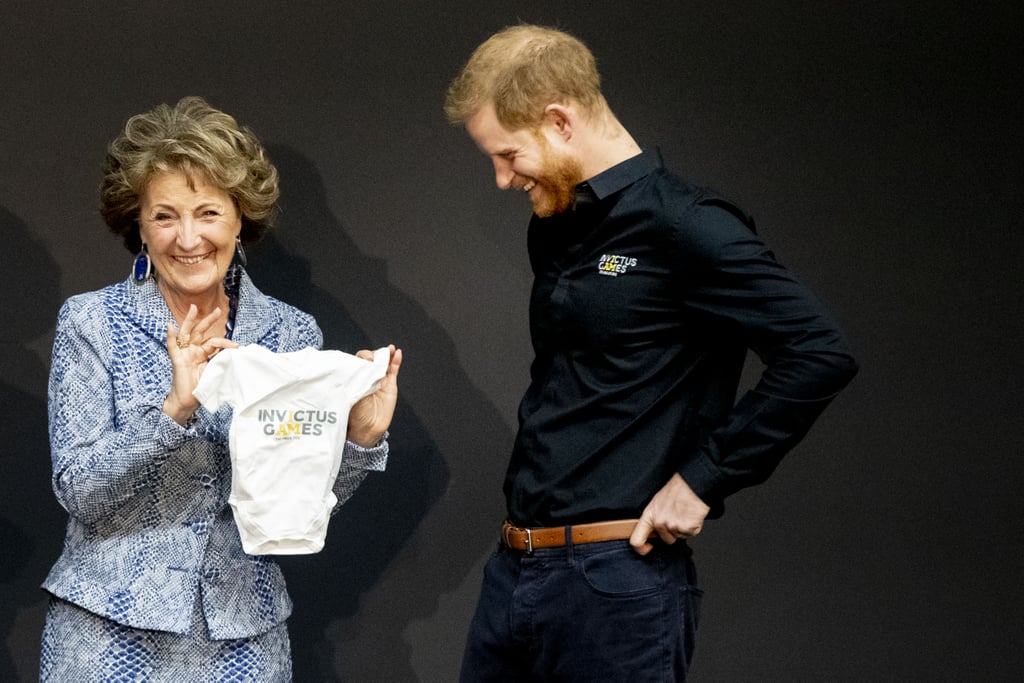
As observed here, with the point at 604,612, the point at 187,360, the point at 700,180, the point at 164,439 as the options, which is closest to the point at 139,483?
the point at 164,439

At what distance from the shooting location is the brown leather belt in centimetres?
222

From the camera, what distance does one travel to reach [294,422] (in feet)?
7.80

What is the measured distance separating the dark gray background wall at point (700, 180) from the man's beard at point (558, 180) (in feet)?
3.02

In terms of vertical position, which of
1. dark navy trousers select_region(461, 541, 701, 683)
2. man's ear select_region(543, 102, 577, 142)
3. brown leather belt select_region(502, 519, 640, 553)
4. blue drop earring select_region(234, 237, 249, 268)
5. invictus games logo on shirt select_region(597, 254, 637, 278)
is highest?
man's ear select_region(543, 102, 577, 142)

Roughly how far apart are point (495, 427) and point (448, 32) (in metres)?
1.00

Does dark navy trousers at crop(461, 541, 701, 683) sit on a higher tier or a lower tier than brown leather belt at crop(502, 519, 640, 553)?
lower

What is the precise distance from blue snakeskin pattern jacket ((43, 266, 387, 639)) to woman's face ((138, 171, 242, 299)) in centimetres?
8

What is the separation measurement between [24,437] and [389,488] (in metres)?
0.89

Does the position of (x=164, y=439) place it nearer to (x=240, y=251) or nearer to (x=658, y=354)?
(x=240, y=251)

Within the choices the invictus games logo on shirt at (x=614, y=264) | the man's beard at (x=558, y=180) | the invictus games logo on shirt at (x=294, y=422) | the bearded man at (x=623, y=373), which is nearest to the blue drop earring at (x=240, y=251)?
the invictus games logo on shirt at (x=294, y=422)

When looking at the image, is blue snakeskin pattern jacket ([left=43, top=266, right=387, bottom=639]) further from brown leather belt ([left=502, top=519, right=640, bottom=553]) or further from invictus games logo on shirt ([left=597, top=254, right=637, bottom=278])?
invictus games logo on shirt ([left=597, top=254, right=637, bottom=278])

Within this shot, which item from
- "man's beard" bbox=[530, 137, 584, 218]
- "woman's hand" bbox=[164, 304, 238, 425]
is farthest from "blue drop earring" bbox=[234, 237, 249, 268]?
"man's beard" bbox=[530, 137, 584, 218]

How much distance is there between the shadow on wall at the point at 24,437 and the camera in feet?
10.0

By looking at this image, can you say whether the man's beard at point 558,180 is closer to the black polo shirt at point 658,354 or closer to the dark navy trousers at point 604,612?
the black polo shirt at point 658,354
